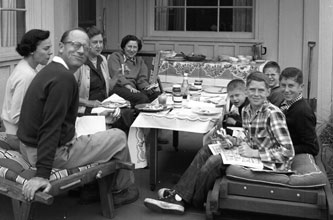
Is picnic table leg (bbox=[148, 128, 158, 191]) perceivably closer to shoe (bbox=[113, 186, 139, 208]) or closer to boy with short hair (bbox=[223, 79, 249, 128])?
shoe (bbox=[113, 186, 139, 208])

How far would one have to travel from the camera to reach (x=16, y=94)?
3.49 m

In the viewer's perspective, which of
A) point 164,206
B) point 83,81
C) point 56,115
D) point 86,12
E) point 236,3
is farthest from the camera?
point 236,3

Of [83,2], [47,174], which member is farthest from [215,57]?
[47,174]

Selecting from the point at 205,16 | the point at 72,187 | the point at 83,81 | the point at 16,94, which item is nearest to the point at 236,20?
the point at 205,16

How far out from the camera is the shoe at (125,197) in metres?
3.84

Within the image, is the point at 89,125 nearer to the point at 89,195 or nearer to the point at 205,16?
the point at 89,195

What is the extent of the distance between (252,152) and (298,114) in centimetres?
45

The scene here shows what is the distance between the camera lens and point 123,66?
594 centimetres

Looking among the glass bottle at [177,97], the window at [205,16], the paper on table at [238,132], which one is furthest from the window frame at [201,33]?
the paper on table at [238,132]

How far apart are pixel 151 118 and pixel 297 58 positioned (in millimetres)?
4305

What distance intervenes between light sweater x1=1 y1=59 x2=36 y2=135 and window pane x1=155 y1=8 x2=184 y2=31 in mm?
5024

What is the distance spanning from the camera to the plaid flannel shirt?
11.1ft

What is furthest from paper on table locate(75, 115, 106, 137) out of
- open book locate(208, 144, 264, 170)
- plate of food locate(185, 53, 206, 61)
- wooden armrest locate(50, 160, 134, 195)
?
plate of food locate(185, 53, 206, 61)

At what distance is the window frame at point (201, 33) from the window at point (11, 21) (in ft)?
9.82
